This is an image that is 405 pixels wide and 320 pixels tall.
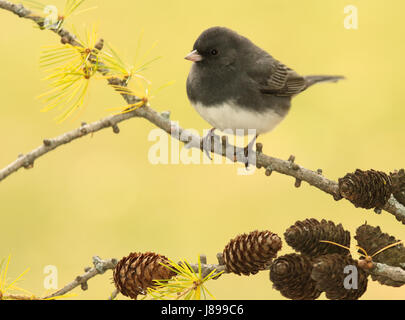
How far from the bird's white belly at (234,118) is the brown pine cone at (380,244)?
635 millimetres

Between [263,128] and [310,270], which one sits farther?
[263,128]

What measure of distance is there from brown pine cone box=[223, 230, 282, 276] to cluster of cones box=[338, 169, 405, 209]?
251mm

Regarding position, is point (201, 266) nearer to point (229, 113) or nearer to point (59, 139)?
point (59, 139)

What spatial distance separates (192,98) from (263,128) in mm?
265

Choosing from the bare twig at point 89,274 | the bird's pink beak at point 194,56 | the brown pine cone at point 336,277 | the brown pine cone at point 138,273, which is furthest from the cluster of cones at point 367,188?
the bird's pink beak at point 194,56

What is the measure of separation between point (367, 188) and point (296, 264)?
262 mm

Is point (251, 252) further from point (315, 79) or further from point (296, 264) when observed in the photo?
point (315, 79)

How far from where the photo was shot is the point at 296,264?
1005mm

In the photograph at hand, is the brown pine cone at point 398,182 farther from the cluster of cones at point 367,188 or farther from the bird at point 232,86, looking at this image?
the bird at point 232,86

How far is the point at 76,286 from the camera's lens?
107cm

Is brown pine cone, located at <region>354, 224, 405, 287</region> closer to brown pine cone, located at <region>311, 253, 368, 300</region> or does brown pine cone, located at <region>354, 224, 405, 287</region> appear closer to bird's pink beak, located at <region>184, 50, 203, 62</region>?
brown pine cone, located at <region>311, 253, 368, 300</region>

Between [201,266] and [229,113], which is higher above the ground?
[229,113]
